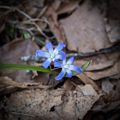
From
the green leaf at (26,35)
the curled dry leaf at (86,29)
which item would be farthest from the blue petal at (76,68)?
the green leaf at (26,35)

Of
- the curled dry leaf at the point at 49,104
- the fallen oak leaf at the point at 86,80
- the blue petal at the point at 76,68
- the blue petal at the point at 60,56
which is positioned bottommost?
the curled dry leaf at the point at 49,104

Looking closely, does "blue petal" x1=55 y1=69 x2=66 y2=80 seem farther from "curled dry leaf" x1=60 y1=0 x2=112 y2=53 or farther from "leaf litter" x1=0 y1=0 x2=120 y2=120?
"curled dry leaf" x1=60 y1=0 x2=112 y2=53

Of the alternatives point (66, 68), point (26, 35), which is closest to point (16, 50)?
point (26, 35)

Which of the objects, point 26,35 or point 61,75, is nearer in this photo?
point 61,75

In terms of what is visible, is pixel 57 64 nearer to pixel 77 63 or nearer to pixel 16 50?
pixel 77 63

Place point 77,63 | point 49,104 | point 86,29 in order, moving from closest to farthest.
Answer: point 49,104
point 77,63
point 86,29

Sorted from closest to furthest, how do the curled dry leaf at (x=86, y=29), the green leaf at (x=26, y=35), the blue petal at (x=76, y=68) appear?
1. the blue petal at (x=76, y=68)
2. the curled dry leaf at (x=86, y=29)
3. the green leaf at (x=26, y=35)

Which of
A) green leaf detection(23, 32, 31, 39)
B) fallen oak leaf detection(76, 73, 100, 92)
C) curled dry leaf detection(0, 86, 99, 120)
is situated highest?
green leaf detection(23, 32, 31, 39)

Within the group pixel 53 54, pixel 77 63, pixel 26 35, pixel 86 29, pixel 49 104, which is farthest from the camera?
pixel 26 35

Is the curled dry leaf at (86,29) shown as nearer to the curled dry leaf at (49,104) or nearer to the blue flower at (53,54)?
the blue flower at (53,54)

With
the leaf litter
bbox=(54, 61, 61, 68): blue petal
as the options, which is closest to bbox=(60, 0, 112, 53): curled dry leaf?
the leaf litter

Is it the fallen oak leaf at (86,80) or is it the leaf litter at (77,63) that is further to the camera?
the fallen oak leaf at (86,80)
